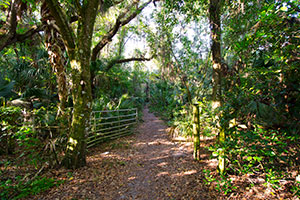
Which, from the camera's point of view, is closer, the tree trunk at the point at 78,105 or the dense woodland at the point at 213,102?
the dense woodland at the point at 213,102

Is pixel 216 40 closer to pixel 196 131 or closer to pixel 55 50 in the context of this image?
pixel 196 131

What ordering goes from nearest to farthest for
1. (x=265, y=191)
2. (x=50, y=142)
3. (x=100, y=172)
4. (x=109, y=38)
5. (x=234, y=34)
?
1. (x=265, y=191)
2. (x=50, y=142)
3. (x=100, y=172)
4. (x=234, y=34)
5. (x=109, y=38)

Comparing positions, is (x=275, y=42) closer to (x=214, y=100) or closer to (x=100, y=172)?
(x=214, y=100)

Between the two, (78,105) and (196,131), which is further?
(196,131)

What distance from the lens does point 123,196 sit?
2.85 m

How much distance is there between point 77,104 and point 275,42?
3.65 metres

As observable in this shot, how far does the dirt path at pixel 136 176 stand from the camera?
284cm

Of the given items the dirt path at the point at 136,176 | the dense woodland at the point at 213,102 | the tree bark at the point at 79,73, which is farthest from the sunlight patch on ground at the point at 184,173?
the tree bark at the point at 79,73

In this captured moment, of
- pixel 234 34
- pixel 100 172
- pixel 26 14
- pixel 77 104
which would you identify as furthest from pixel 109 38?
pixel 100 172

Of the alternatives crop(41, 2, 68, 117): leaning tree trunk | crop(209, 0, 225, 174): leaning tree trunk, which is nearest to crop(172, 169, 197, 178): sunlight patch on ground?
crop(209, 0, 225, 174): leaning tree trunk

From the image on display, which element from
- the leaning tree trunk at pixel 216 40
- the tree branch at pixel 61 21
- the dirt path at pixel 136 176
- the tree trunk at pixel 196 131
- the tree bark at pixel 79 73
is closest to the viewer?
the dirt path at pixel 136 176

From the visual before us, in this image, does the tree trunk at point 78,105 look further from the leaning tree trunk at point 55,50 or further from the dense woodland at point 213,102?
the leaning tree trunk at point 55,50

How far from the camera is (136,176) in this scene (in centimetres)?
350

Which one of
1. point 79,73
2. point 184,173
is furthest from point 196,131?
point 79,73
